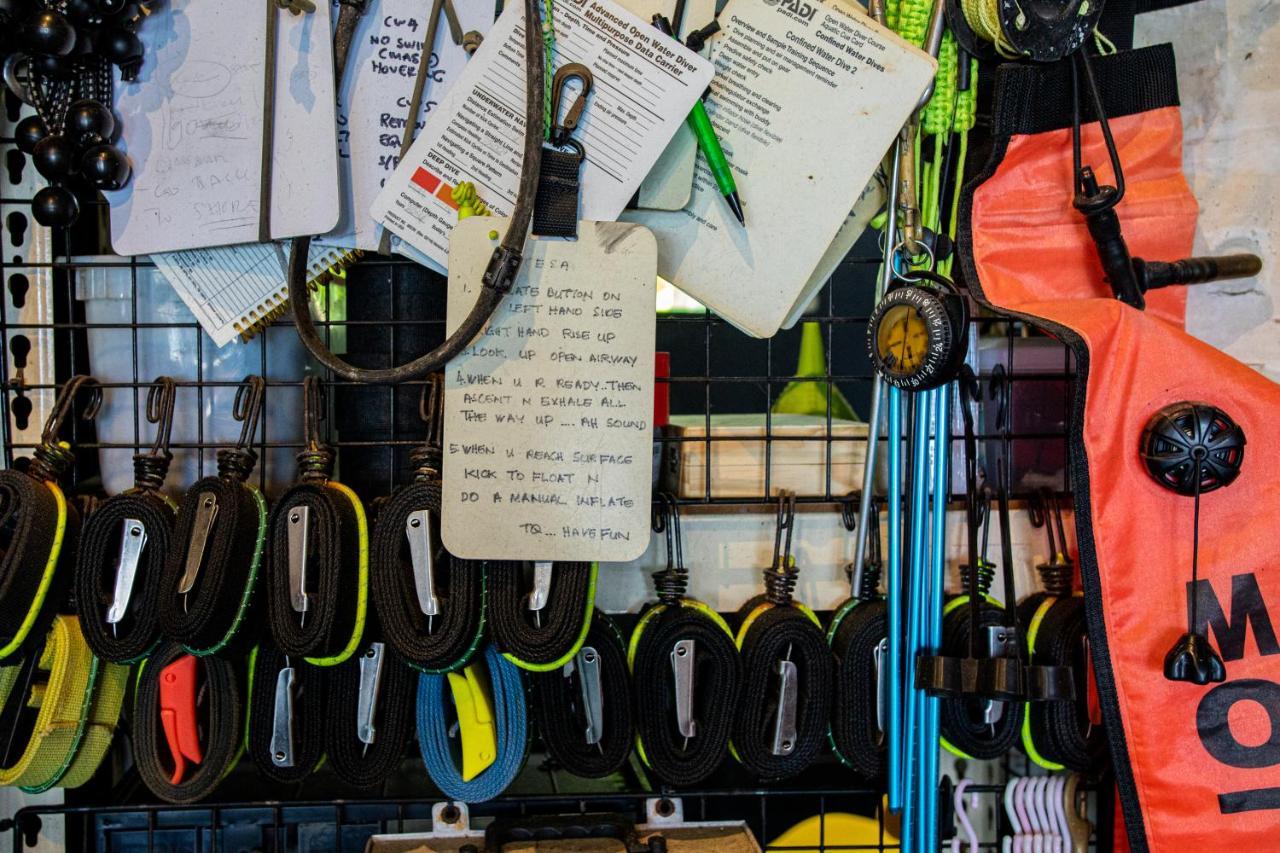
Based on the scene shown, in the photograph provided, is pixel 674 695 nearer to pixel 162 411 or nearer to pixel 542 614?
pixel 542 614

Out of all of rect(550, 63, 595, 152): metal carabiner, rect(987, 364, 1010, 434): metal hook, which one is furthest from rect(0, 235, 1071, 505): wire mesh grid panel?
rect(550, 63, 595, 152): metal carabiner

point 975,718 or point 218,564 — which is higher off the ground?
point 218,564

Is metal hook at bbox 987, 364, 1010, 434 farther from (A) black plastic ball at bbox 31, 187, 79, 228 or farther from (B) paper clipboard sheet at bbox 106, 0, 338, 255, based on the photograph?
(A) black plastic ball at bbox 31, 187, 79, 228

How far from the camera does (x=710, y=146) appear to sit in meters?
0.87

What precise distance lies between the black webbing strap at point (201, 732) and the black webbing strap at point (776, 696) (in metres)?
0.50

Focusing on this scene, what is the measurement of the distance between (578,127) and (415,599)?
0.48 m

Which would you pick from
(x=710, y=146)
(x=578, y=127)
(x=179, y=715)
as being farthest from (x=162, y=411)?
(x=710, y=146)

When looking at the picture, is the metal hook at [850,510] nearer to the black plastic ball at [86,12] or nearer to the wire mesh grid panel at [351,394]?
the wire mesh grid panel at [351,394]

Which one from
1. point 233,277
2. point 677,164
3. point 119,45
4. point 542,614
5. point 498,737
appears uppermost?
point 119,45

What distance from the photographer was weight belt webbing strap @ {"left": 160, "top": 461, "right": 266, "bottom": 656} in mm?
832

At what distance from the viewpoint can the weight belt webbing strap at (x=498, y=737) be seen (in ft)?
2.97

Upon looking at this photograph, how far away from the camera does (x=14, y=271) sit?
0.95 m

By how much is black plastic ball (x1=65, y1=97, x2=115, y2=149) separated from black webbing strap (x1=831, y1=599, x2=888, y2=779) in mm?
879

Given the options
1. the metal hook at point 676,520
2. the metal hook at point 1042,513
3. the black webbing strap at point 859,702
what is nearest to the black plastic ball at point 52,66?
the metal hook at point 676,520
